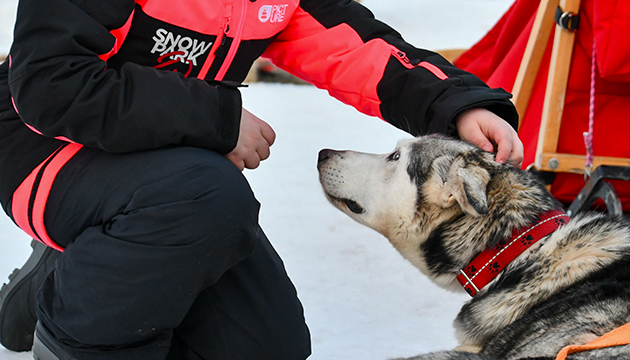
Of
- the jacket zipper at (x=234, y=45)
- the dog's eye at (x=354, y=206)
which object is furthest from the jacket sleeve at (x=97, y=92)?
the dog's eye at (x=354, y=206)

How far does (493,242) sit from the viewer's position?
4.91 ft

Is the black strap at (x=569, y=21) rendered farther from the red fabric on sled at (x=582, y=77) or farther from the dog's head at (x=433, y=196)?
the dog's head at (x=433, y=196)

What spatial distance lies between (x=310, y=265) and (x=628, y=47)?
1.50 meters

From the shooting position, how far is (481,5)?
8.09 metres

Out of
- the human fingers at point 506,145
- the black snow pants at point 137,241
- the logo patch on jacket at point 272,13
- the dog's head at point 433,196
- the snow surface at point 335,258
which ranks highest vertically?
the logo patch on jacket at point 272,13

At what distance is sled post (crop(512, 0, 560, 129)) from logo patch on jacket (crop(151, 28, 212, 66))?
1.94 meters

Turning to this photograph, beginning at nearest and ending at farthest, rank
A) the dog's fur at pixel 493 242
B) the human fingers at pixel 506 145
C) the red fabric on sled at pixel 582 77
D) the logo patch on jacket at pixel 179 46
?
the dog's fur at pixel 493 242
the logo patch on jacket at pixel 179 46
the human fingers at pixel 506 145
the red fabric on sled at pixel 582 77

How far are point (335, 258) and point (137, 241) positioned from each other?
1365mm

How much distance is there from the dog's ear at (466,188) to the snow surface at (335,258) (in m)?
0.63

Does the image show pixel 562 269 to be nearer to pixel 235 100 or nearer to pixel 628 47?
pixel 235 100

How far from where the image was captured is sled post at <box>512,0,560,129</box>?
2.86 metres

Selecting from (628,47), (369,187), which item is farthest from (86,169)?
(628,47)

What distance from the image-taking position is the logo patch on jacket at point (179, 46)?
147cm

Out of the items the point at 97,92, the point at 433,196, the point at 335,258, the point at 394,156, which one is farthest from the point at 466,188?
the point at 335,258
